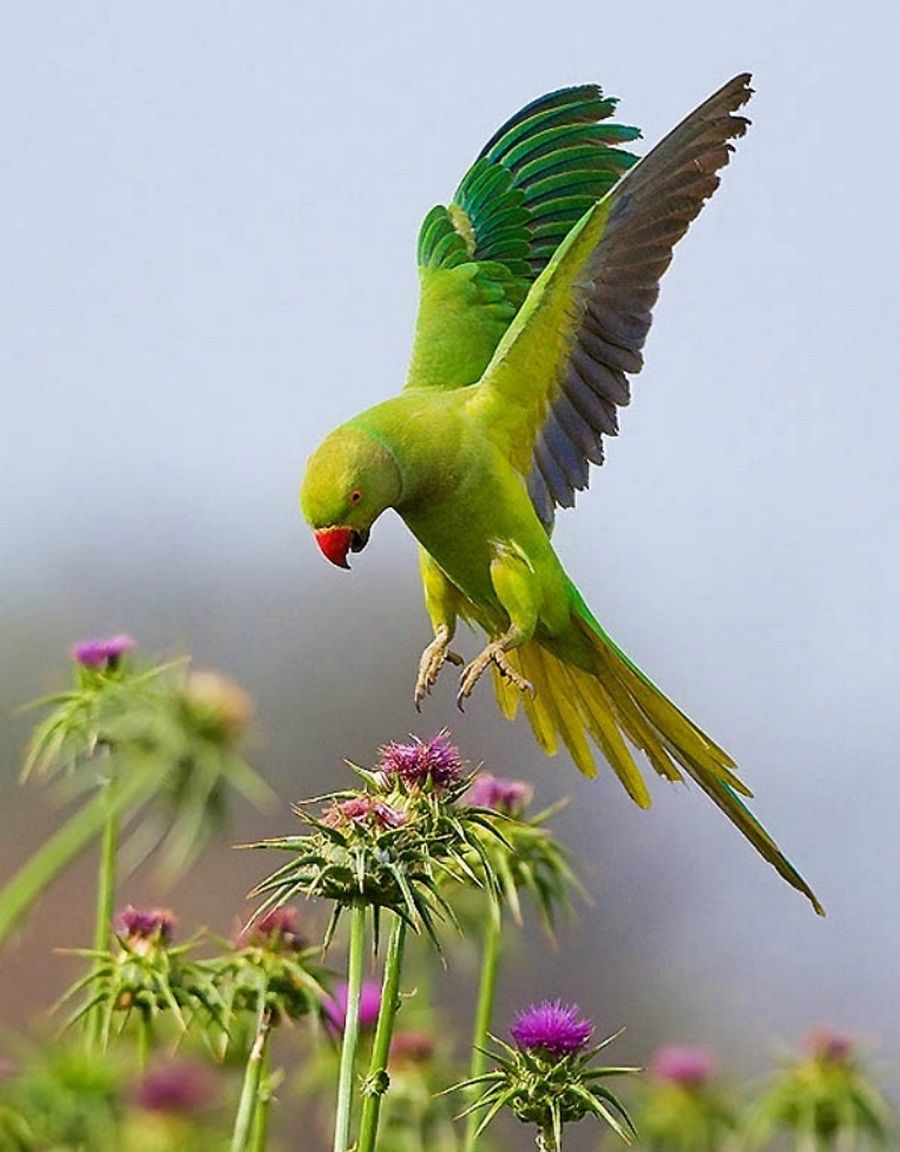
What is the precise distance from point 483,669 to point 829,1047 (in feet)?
2.66

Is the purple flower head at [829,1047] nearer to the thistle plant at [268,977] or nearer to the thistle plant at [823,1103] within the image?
the thistle plant at [823,1103]

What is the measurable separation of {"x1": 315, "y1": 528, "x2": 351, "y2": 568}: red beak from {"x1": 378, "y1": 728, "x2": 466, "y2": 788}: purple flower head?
445 mm

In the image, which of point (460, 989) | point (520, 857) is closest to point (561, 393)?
point (520, 857)

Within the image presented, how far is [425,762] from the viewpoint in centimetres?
196

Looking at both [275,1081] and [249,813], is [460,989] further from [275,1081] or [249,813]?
[275,1081]

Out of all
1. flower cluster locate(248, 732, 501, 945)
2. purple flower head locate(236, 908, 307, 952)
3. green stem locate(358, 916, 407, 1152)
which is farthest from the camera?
purple flower head locate(236, 908, 307, 952)

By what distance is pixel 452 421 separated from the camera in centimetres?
269

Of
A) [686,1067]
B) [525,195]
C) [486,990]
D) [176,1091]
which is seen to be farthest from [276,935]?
[525,195]

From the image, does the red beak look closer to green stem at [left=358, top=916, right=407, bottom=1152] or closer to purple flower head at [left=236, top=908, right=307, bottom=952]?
purple flower head at [left=236, top=908, right=307, bottom=952]

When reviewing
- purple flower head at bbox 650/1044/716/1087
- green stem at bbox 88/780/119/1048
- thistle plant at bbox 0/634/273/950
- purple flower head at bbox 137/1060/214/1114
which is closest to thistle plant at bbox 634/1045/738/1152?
purple flower head at bbox 650/1044/716/1087

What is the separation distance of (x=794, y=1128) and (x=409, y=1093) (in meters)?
0.50

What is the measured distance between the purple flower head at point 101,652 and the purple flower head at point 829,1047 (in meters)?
1.04

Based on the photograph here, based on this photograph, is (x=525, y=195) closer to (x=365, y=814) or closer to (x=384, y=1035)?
(x=365, y=814)

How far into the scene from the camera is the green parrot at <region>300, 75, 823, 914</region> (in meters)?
2.51
